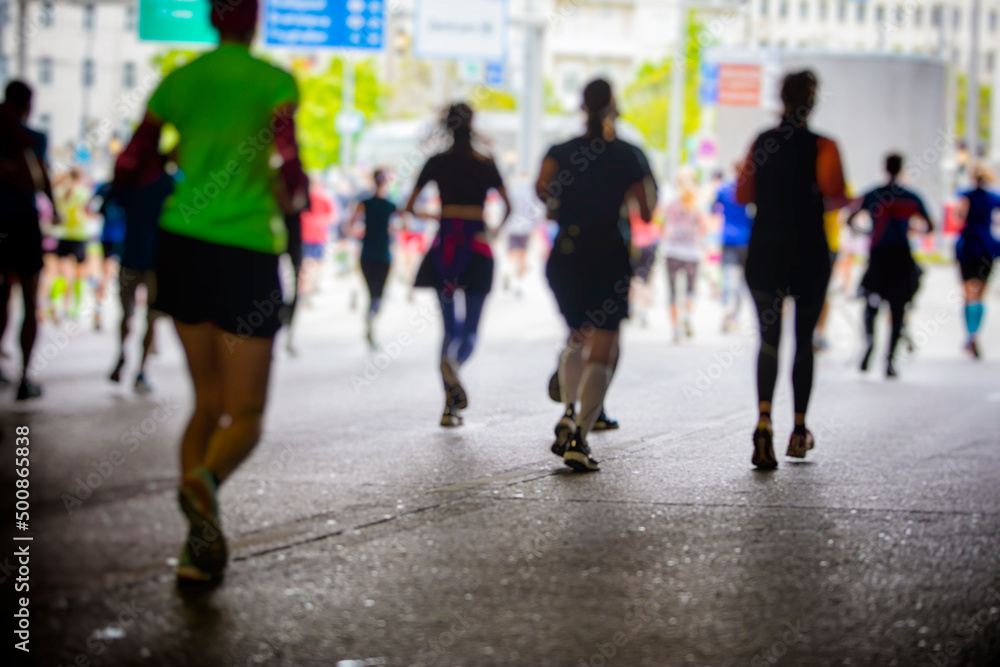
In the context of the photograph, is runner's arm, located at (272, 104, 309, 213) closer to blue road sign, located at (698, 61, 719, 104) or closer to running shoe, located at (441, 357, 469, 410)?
running shoe, located at (441, 357, 469, 410)

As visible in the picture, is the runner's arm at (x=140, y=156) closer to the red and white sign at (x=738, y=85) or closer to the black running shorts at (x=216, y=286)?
the black running shorts at (x=216, y=286)

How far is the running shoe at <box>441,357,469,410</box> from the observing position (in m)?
7.96

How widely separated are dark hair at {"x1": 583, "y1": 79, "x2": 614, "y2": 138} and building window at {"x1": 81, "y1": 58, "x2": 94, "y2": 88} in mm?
76935

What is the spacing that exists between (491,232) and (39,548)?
12.8ft

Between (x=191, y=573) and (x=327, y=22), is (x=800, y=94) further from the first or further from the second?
(x=327, y=22)

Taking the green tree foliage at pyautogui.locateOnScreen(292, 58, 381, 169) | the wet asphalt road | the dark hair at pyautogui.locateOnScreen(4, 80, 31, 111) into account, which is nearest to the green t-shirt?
the wet asphalt road

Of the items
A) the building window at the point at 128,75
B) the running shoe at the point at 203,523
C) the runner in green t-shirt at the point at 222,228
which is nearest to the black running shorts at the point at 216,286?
the runner in green t-shirt at the point at 222,228

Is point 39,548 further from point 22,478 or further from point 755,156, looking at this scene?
point 755,156

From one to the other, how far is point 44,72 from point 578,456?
76.1 meters

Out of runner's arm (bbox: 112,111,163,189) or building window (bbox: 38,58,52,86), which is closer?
runner's arm (bbox: 112,111,163,189)

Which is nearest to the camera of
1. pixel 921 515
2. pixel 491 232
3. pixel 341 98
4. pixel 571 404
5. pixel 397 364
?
pixel 921 515

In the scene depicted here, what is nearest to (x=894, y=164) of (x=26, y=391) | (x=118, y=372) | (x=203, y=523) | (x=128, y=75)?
(x=118, y=372)

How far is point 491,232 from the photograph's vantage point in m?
8.03

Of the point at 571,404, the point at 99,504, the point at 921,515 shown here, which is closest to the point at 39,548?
the point at 99,504
